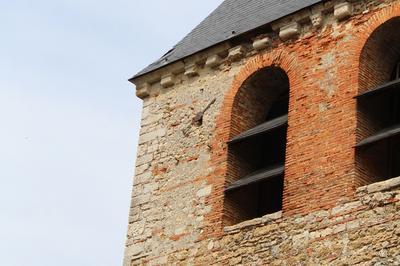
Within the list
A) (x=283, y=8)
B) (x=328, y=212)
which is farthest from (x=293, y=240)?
(x=283, y=8)

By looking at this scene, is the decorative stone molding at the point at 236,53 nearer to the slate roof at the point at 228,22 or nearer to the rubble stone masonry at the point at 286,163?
the rubble stone masonry at the point at 286,163

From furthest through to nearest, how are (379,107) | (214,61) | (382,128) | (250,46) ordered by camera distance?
(214,61) < (250,46) < (379,107) < (382,128)

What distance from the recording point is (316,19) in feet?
44.5

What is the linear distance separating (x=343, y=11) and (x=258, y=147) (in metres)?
1.84

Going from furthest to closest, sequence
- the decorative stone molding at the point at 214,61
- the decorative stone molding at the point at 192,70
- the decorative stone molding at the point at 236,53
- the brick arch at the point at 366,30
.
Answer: the decorative stone molding at the point at 192,70 < the decorative stone molding at the point at 214,61 < the decorative stone molding at the point at 236,53 < the brick arch at the point at 366,30

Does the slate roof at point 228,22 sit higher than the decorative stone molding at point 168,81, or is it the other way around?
the slate roof at point 228,22

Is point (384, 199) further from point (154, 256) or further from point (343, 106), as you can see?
point (154, 256)

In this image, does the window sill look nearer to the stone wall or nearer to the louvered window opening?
the stone wall

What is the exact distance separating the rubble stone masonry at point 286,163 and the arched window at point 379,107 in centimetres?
9

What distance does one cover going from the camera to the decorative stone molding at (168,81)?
15.0 metres

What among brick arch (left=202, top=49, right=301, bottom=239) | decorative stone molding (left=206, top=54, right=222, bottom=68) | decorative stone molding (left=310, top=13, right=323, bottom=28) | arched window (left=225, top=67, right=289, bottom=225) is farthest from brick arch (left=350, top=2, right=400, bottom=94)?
decorative stone molding (left=206, top=54, right=222, bottom=68)

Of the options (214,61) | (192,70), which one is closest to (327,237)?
(214,61)

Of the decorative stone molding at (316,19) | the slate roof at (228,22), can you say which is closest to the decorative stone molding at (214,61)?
the slate roof at (228,22)

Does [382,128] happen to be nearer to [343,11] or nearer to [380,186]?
[380,186]
